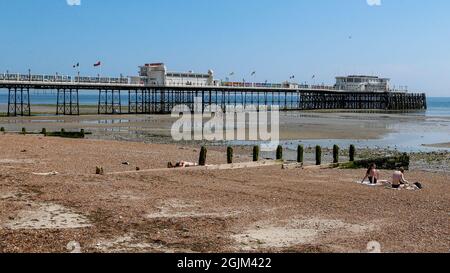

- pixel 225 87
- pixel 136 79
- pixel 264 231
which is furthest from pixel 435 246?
pixel 225 87

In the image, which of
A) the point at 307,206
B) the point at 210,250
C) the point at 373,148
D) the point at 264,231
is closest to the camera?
the point at 210,250

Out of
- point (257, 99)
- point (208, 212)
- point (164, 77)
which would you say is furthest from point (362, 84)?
point (208, 212)

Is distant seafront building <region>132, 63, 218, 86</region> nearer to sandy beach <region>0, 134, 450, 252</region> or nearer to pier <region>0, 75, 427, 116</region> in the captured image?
pier <region>0, 75, 427, 116</region>

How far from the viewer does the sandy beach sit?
33.3 feet

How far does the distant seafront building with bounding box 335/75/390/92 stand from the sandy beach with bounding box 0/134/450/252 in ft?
358

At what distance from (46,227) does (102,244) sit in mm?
1717

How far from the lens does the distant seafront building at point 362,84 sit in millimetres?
126875

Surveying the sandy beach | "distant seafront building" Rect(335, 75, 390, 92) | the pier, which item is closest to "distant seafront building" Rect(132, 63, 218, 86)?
the pier

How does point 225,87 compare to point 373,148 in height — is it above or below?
above

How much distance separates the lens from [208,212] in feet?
42.5

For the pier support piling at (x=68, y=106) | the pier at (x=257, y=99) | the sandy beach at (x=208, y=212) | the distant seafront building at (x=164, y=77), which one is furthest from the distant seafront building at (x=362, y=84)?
the sandy beach at (x=208, y=212)

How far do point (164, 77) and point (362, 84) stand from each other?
195ft
